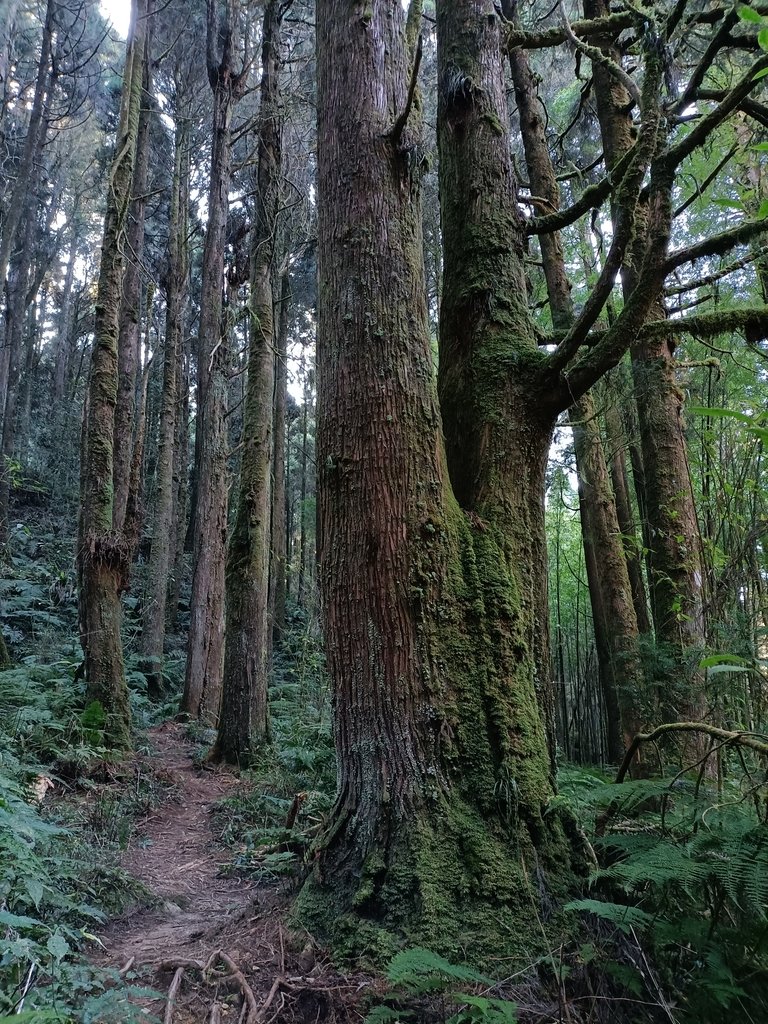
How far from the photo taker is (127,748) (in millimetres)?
6375

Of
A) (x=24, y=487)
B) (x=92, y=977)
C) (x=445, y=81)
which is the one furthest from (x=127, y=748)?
(x=24, y=487)

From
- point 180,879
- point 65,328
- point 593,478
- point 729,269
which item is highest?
point 65,328

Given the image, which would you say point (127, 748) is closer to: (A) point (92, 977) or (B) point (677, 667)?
(A) point (92, 977)

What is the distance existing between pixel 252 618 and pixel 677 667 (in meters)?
4.69

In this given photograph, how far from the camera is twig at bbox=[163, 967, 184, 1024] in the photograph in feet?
6.70

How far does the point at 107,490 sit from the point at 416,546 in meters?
5.24

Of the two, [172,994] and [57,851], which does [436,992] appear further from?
[57,851]

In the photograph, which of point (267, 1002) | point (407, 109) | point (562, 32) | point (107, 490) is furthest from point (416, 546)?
point (107, 490)

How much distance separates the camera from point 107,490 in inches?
272

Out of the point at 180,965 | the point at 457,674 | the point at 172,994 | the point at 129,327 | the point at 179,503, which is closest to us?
the point at 172,994

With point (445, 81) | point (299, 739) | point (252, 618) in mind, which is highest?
point (445, 81)

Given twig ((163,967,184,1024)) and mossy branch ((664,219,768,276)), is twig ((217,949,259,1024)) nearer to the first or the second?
twig ((163,967,184,1024))

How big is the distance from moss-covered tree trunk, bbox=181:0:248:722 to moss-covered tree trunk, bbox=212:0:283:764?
1.41 metres

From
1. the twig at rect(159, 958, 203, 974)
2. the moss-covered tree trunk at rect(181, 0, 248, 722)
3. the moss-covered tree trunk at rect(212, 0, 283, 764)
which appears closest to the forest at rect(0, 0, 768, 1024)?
the twig at rect(159, 958, 203, 974)
